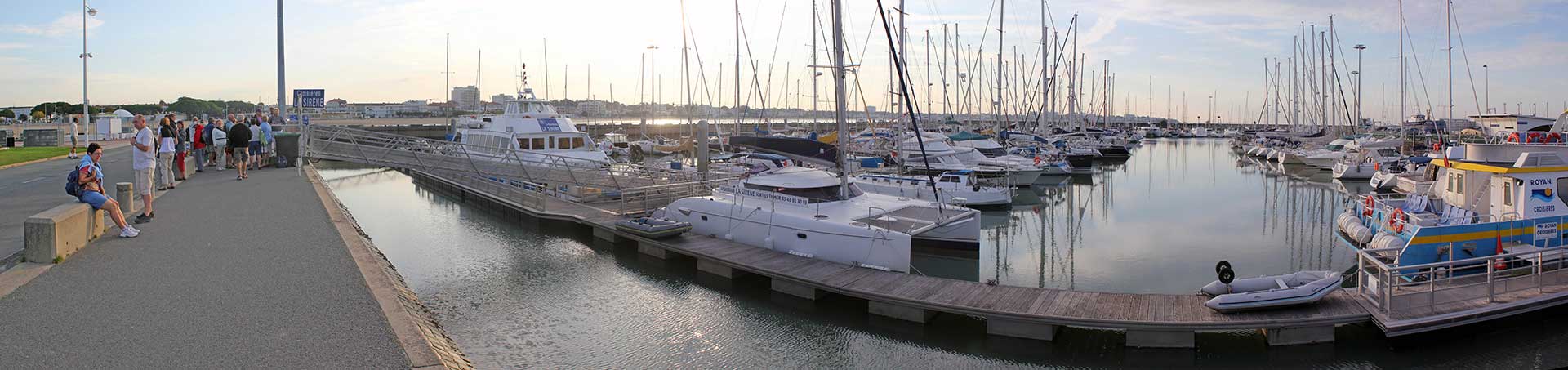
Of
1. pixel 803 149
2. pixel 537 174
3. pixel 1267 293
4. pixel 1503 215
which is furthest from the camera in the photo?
pixel 803 149

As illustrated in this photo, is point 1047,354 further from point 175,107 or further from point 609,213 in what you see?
point 175,107

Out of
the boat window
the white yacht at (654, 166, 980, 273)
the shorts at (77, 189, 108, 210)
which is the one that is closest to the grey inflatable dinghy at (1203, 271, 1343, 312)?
the boat window

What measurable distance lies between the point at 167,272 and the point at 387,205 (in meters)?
23.2

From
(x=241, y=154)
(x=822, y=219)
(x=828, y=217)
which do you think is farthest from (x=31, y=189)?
(x=828, y=217)

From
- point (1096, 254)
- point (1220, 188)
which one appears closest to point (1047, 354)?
point (1096, 254)

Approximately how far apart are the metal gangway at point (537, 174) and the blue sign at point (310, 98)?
2.69ft

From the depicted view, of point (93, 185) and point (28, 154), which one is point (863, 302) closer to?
point (93, 185)

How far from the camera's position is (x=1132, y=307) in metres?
13.2

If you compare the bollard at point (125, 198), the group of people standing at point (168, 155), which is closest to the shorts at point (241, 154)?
the group of people standing at point (168, 155)

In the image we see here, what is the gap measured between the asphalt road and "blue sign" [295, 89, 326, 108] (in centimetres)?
502

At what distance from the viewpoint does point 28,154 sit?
1278 inches

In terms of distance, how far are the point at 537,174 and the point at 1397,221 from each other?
24.0 metres

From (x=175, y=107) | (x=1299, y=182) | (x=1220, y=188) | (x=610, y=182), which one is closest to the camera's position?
(x=610, y=182)

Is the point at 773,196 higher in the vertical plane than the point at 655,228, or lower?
higher
